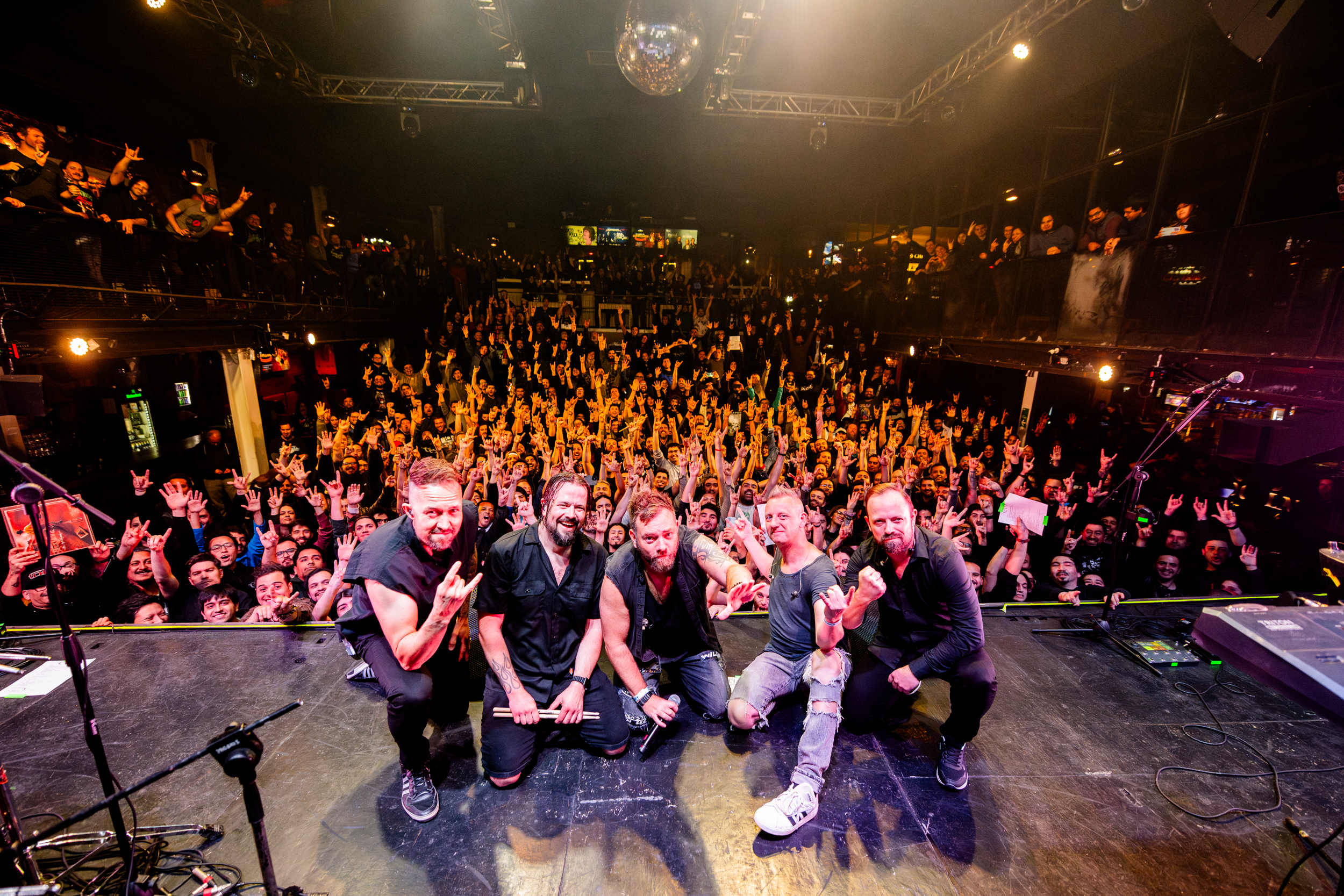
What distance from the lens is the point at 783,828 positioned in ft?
6.36

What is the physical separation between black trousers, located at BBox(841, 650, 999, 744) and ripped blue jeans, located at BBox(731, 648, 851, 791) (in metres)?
0.11

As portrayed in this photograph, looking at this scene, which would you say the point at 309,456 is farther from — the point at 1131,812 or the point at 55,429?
the point at 1131,812

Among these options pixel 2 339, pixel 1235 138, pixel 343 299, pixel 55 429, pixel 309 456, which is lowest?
pixel 309 456

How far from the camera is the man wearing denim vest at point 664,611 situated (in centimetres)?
239

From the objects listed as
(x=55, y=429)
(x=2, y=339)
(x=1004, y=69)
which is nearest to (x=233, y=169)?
(x=55, y=429)

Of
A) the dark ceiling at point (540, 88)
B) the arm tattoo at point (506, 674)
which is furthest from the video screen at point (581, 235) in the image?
the arm tattoo at point (506, 674)

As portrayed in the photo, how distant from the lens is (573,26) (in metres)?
6.05

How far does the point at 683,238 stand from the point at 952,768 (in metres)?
13.3

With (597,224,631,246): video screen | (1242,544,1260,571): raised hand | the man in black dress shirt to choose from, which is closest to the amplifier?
the man in black dress shirt

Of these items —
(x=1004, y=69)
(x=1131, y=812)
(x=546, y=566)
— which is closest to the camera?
(x=1131, y=812)

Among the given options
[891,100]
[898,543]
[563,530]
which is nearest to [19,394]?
[563,530]

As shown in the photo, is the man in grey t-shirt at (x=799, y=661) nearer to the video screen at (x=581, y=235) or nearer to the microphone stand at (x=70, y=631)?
the microphone stand at (x=70, y=631)

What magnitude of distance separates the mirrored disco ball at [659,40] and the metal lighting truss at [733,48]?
1979 mm

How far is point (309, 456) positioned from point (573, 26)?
7.17 metres
